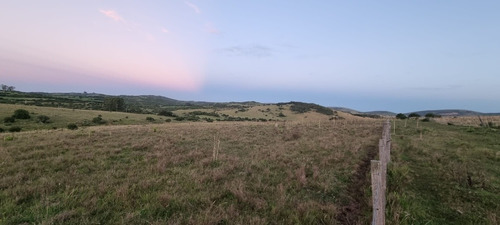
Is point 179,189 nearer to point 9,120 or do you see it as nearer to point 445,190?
point 445,190

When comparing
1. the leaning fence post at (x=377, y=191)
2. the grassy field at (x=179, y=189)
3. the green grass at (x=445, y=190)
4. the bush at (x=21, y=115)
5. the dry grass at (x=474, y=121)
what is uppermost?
the dry grass at (x=474, y=121)

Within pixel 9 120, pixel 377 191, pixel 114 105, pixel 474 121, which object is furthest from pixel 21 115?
pixel 474 121

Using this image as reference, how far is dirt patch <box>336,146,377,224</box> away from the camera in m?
5.95

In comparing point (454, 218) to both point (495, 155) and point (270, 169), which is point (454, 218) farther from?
point (495, 155)

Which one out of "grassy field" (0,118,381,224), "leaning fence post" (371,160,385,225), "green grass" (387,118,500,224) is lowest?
"grassy field" (0,118,381,224)

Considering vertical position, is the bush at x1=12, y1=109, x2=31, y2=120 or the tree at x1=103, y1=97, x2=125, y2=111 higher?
the tree at x1=103, y1=97, x2=125, y2=111

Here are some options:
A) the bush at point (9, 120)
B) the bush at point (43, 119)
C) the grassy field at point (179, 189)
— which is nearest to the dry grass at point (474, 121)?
the grassy field at point (179, 189)

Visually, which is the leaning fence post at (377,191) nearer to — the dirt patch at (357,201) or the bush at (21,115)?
the dirt patch at (357,201)

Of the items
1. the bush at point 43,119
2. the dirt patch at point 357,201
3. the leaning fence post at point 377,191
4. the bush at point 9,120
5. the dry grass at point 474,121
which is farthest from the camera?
the bush at point 43,119

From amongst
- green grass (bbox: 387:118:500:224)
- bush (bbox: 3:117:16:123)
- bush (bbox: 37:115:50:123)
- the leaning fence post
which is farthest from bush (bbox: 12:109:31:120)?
the leaning fence post

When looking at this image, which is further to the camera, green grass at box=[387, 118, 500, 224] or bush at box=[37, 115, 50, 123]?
bush at box=[37, 115, 50, 123]

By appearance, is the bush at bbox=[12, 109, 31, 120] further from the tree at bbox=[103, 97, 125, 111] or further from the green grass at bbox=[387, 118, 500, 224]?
the green grass at bbox=[387, 118, 500, 224]

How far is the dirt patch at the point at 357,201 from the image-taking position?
595 cm

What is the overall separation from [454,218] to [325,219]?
3.39 m
